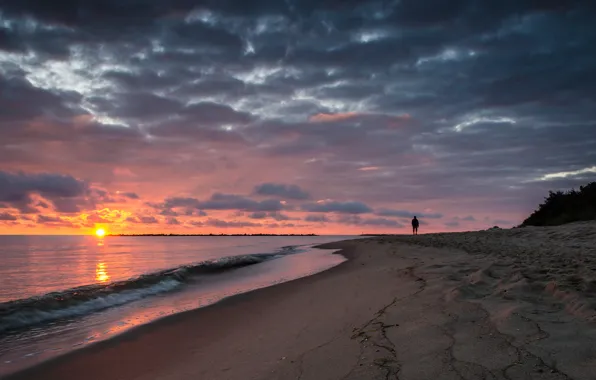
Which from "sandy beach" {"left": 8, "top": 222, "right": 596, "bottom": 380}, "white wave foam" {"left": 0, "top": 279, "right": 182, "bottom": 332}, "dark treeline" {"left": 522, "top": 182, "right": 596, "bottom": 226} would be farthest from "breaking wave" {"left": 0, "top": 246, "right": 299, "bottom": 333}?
"dark treeline" {"left": 522, "top": 182, "right": 596, "bottom": 226}

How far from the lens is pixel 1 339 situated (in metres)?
7.65

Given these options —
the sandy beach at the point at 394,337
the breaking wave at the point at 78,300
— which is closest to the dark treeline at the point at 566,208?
the sandy beach at the point at 394,337

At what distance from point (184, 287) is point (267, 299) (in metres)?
5.74

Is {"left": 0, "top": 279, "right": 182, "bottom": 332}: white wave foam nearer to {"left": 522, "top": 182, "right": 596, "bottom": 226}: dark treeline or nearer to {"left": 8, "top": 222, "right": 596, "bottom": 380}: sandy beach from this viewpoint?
{"left": 8, "top": 222, "right": 596, "bottom": 380}: sandy beach

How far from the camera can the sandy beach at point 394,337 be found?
3.63 meters

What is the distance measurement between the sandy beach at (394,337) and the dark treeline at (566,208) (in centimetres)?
2560

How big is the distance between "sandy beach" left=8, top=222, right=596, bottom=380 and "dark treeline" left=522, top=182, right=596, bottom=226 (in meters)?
25.6

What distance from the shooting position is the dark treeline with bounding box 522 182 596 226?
29188mm

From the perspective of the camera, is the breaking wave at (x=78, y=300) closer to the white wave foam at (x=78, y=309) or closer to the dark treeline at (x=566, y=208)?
the white wave foam at (x=78, y=309)

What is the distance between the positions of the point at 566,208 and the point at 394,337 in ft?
116

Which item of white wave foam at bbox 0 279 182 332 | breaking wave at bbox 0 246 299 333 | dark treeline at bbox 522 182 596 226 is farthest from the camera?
dark treeline at bbox 522 182 596 226

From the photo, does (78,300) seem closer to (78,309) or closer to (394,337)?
(78,309)

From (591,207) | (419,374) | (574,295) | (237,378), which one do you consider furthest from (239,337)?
(591,207)

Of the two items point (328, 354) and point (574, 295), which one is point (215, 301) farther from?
point (574, 295)
